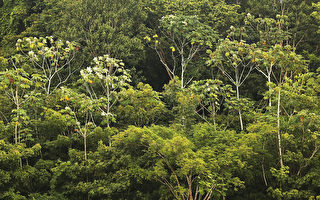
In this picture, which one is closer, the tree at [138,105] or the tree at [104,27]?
the tree at [138,105]

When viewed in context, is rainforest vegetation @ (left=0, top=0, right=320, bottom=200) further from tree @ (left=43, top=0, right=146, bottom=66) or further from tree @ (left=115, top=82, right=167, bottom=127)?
tree @ (left=43, top=0, right=146, bottom=66)

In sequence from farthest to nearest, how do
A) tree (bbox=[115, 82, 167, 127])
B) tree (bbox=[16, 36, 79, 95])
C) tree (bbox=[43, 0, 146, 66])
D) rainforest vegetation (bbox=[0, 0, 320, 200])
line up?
tree (bbox=[43, 0, 146, 66])
tree (bbox=[16, 36, 79, 95])
tree (bbox=[115, 82, 167, 127])
rainforest vegetation (bbox=[0, 0, 320, 200])

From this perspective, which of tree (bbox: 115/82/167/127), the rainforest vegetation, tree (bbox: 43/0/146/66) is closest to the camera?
the rainforest vegetation

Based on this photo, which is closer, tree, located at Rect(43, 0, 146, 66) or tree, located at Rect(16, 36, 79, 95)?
tree, located at Rect(16, 36, 79, 95)

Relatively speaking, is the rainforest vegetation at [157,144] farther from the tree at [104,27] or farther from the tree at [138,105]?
the tree at [104,27]

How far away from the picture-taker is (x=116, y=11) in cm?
1562

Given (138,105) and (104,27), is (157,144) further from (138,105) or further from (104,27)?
(104,27)

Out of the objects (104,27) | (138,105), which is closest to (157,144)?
(138,105)

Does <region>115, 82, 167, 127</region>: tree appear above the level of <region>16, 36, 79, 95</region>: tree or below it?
Result: below

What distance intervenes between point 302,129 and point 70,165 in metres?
6.39

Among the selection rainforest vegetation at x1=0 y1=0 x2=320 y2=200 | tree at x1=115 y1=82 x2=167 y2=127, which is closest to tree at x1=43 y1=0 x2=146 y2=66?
rainforest vegetation at x1=0 y1=0 x2=320 y2=200

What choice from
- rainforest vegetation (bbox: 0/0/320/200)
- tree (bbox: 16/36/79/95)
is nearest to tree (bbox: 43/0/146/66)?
rainforest vegetation (bbox: 0/0/320/200)

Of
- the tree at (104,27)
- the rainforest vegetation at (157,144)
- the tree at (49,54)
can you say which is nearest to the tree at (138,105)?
the rainforest vegetation at (157,144)

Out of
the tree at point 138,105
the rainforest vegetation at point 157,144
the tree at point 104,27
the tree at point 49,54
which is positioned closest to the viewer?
the rainforest vegetation at point 157,144
